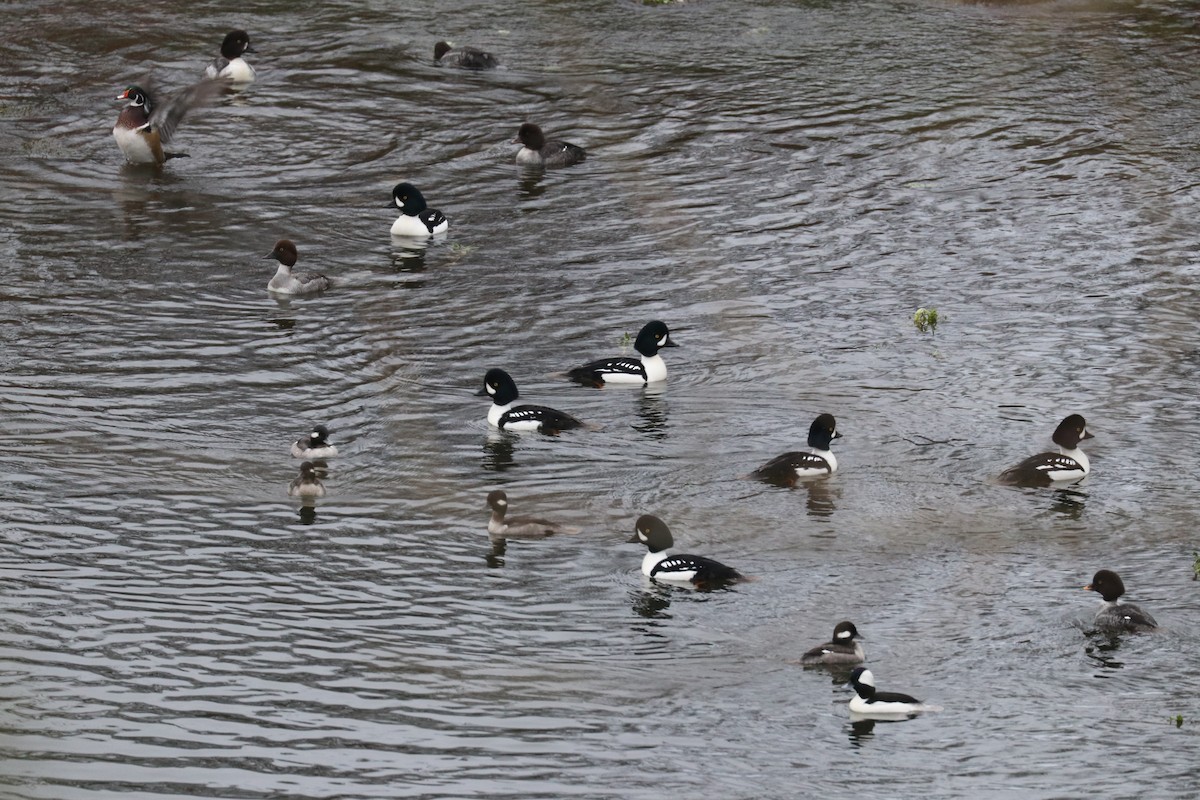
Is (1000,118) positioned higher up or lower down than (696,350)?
higher up

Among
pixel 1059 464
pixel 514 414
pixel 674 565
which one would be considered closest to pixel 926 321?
pixel 1059 464

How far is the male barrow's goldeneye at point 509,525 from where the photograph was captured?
15.4 meters

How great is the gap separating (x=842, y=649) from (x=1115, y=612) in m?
2.20

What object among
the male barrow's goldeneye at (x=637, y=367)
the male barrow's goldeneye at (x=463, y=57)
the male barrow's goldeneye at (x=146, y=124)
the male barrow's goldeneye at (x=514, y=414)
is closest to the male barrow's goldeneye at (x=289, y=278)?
the male barrow's goldeneye at (x=637, y=367)

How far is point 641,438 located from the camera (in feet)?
58.6

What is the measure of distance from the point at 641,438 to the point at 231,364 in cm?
452

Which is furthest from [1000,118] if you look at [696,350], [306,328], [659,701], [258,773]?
[258,773]

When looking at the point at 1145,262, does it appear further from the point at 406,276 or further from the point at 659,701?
the point at 659,701

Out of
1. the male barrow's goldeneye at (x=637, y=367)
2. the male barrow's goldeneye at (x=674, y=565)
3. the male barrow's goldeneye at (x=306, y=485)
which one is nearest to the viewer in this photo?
the male barrow's goldeneye at (x=674, y=565)

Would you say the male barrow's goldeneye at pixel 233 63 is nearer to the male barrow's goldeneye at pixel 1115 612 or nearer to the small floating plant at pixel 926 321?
the small floating plant at pixel 926 321

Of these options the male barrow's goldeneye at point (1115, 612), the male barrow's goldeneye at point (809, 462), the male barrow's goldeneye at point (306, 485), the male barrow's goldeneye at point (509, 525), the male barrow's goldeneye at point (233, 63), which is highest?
the male barrow's goldeneye at point (233, 63)

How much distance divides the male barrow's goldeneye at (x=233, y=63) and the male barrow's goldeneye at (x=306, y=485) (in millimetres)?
13838

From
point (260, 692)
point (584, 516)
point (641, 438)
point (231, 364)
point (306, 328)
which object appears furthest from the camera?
point (306, 328)

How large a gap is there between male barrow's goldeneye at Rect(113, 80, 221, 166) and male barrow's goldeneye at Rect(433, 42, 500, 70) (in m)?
4.79
